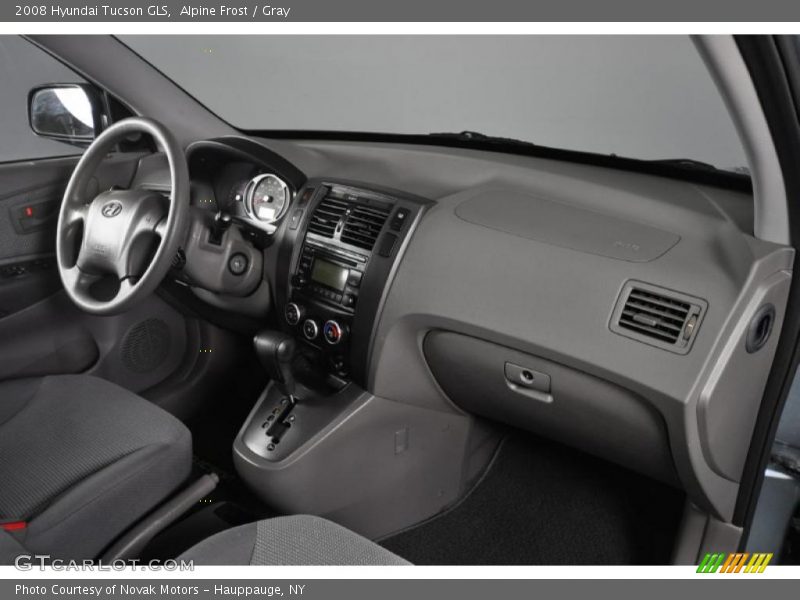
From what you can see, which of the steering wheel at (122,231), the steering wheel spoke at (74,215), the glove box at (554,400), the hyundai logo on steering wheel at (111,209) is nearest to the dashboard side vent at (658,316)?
the glove box at (554,400)

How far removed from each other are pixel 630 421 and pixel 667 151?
0.67 metres

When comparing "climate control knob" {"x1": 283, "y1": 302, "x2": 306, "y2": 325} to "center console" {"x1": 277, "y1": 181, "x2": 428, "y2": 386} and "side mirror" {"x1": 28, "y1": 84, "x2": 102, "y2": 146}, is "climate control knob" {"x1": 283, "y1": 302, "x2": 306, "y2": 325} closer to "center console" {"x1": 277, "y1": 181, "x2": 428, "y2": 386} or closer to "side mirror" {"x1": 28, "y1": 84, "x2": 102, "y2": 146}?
"center console" {"x1": 277, "y1": 181, "x2": 428, "y2": 386}

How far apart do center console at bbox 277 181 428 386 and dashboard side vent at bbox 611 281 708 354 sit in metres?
0.53

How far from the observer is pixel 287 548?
111cm

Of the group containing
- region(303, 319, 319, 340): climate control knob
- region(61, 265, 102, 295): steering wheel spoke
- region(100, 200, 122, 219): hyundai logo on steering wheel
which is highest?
region(100, 200, 122, 219): hyundai logo on steering wheel

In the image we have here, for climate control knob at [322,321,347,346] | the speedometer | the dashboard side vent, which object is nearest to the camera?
the dashboard side vent

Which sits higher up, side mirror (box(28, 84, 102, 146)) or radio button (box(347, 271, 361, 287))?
side mirror (box(28, 84, 102, 146))

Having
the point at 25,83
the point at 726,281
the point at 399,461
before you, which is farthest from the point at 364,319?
the point at 25,83

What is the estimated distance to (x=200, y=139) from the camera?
2078 mm

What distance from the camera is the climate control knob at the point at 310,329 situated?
1.83 m

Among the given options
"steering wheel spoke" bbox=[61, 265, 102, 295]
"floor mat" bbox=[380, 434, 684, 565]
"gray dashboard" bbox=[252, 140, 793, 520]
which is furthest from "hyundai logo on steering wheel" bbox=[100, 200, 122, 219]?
"floor mat" bbox=[380, 434, 684, 565]

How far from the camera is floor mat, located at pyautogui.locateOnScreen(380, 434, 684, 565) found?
1.96 metres

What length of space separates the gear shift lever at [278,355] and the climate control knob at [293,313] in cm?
7

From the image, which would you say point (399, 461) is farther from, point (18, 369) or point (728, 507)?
point (18, 369)
